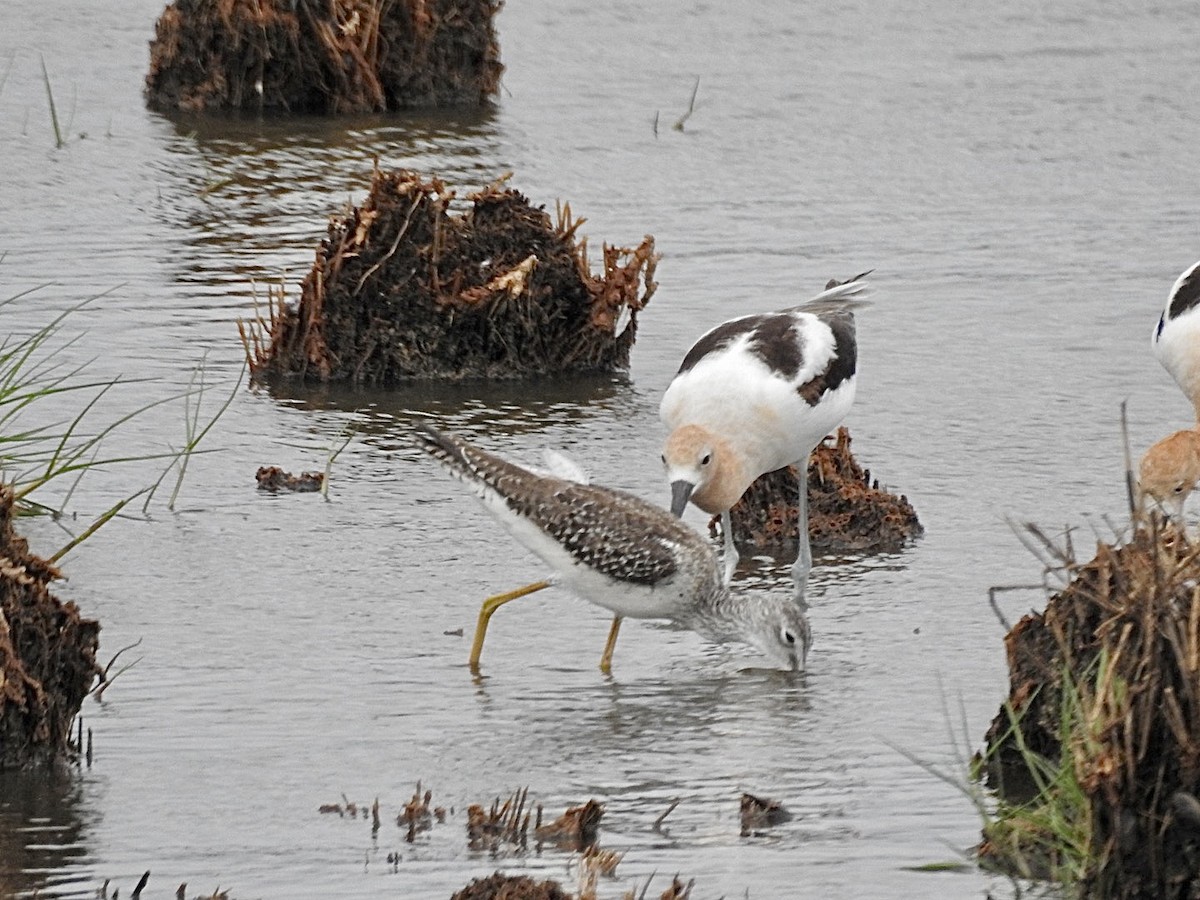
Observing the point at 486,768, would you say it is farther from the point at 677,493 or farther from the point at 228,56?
the point at 228,56

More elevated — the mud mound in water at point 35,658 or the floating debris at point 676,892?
the mud mound in water at point 35,658

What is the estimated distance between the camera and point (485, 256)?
38.6 ft

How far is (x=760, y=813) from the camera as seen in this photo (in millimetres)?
6402

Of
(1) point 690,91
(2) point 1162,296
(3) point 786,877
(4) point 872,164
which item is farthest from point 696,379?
(1) point 690,91

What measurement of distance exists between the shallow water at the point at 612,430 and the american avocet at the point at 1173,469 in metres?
0.50

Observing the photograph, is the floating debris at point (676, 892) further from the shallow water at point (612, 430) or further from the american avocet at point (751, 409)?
the american avocet at point (751, 409)

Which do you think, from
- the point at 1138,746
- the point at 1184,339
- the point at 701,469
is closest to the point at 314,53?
the point at 1184,339

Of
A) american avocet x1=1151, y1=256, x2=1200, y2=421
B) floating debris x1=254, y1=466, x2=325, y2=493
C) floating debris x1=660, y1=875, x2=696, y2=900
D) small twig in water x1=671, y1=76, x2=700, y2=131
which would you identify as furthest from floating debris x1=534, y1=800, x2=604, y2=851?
small twig in water x1=671, y1=76, x2=700, y2=131

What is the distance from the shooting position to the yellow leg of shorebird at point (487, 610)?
7.93 meters

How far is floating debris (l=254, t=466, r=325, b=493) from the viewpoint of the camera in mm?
9773

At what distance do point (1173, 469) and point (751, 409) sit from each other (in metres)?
1.58

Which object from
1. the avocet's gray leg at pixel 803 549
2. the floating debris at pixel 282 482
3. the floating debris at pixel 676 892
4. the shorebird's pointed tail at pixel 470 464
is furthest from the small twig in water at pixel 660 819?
the floating debris at pixel 282 482

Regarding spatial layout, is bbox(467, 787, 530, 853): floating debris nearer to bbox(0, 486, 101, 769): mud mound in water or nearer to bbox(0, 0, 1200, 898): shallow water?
bbox(0, 0, 1200, 898): shallow water

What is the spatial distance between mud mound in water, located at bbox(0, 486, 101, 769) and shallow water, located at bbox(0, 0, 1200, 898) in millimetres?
139
